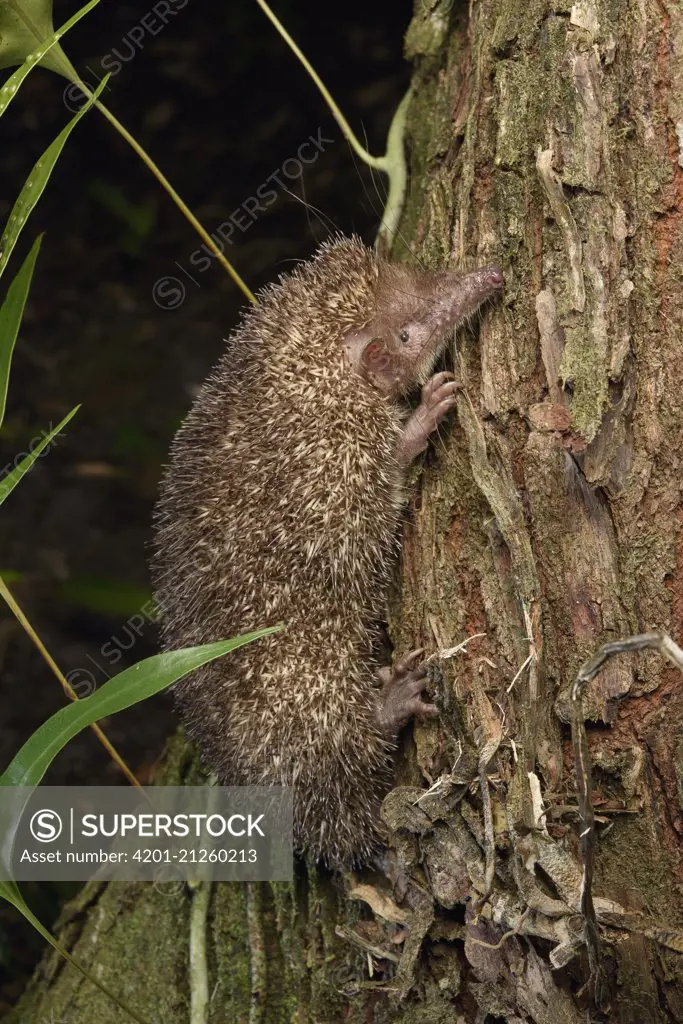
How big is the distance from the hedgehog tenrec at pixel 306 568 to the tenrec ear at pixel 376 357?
0.04 meters

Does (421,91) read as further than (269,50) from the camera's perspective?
No

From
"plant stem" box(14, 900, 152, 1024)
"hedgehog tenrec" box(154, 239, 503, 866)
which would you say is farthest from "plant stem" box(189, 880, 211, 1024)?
"hedgehog tenrec" box(154, 239, 503, 866)

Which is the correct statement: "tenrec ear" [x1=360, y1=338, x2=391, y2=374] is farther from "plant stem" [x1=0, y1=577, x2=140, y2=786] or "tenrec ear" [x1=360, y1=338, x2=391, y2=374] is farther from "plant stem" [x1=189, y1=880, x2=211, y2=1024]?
"plant stem" [x1=189, y1=880, x2=211, y2=1024]

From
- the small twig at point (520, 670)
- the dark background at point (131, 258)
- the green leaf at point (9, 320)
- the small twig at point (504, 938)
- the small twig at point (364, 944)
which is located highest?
the dark background at point (131, 258)

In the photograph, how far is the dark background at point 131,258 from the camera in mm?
4758

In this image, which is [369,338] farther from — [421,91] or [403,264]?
[421,91]

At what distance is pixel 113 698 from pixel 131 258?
3279mm

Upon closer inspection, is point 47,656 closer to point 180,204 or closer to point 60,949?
point 60,949

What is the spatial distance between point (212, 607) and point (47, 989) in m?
1.51

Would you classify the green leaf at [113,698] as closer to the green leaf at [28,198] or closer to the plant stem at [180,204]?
the green leaf at [28,198]

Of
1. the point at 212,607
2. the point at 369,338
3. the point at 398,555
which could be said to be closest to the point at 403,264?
the point at 369,338

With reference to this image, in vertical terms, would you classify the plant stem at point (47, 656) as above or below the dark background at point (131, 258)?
below

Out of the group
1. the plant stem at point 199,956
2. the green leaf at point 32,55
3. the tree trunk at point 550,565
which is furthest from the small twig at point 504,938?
the green leaf at point 32,55

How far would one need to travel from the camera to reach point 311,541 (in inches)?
121
